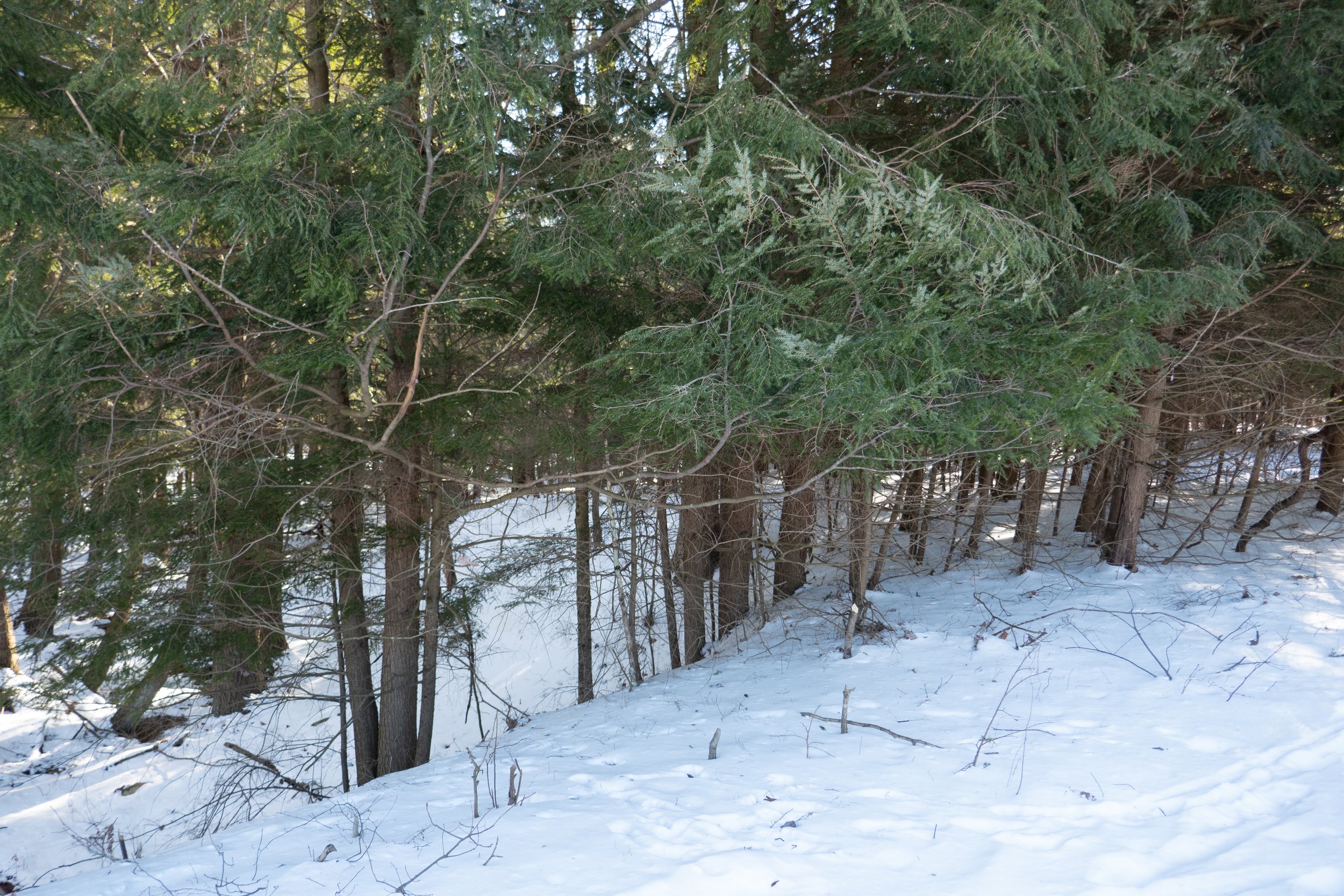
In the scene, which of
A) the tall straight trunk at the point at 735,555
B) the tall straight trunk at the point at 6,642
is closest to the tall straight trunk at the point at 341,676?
the tall straight trunk at the point at 735,555

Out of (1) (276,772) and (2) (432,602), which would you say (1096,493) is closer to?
(2) (432,602)

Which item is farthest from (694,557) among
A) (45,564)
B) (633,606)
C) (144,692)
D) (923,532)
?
(45,564)

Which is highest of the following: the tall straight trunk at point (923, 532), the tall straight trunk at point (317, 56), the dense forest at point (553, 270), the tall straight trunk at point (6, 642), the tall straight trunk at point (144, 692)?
the tall straight trunk at point (317, 56)

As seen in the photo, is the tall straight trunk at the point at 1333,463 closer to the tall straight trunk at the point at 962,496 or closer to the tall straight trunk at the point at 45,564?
the tall straight trunk at the point at 962,496

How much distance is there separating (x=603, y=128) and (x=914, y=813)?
533 cm

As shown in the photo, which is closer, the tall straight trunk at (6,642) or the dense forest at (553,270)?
the dense forest at (553,270)

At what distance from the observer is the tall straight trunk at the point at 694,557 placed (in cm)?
912

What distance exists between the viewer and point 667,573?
9461 mm

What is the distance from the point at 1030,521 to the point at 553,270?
24.1 ft

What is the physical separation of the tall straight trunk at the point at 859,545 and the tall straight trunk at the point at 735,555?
1.26 meters

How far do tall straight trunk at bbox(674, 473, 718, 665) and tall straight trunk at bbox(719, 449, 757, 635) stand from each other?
0.21m

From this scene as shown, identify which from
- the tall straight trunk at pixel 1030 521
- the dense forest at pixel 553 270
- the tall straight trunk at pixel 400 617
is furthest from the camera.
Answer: the tall straight trunk at pixel 1030 521

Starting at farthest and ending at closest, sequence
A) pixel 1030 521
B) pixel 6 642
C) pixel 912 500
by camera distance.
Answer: pixel 6 642, pixel 1030 521, pixel 912 500

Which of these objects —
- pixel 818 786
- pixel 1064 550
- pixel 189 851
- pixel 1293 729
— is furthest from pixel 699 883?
pixel 1064 550
